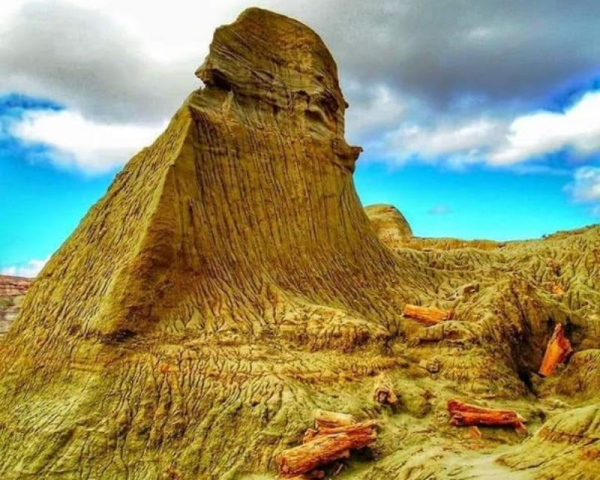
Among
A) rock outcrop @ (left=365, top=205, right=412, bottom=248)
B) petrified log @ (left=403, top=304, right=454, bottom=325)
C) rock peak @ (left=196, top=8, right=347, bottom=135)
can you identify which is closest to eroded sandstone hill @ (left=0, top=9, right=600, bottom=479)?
rock peak @ (left=196, top=8, right=347, bottom=135)

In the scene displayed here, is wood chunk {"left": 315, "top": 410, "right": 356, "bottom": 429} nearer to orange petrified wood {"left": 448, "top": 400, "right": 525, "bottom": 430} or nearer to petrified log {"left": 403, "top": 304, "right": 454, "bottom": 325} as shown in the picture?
orange petrified wood {"left": 448, "top": 400, "right": 525, "bottom": 430}

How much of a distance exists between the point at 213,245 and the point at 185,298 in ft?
7.26

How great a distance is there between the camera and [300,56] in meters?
26.9

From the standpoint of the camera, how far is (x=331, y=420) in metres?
14.8

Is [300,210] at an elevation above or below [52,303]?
above

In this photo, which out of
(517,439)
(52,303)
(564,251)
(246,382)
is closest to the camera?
(517,439)

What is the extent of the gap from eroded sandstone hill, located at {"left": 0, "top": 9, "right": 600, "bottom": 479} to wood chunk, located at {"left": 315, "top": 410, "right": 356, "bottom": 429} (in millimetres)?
393

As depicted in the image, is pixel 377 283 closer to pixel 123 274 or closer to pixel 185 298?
pixel 185 298

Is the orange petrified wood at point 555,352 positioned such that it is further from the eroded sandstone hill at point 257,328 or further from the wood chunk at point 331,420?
the wood chunk at point 331,420

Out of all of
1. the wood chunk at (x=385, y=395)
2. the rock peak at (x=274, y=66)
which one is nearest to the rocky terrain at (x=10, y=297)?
the rock peak at (x=274, y=66)

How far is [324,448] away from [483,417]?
4.25m

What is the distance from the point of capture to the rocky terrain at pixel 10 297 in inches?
2239

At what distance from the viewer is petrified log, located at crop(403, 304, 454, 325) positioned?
69.7 feet

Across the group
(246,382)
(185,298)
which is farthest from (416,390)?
(185,298)
